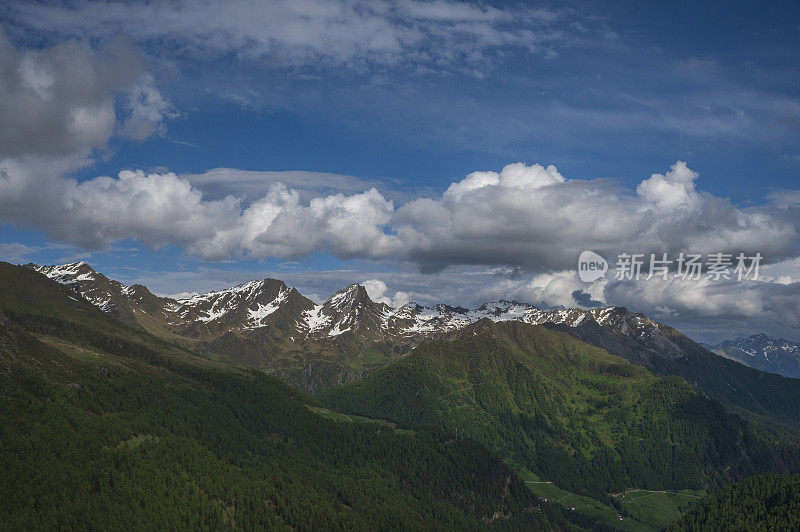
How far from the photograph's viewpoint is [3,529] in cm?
19550
